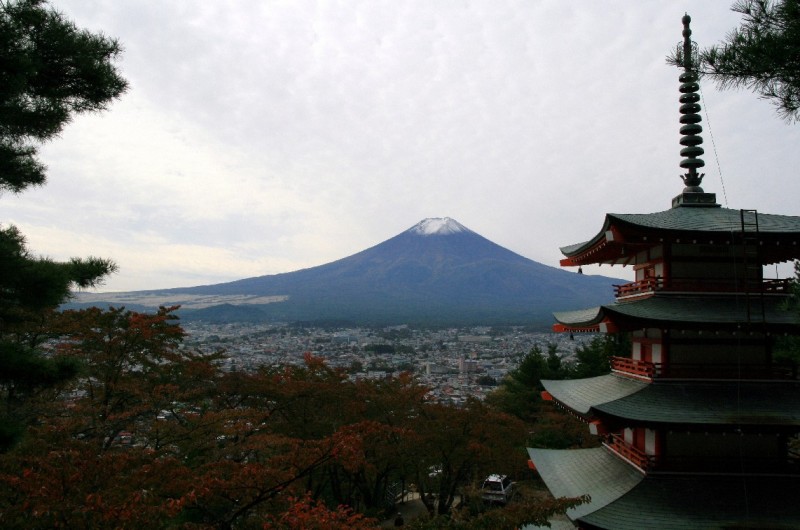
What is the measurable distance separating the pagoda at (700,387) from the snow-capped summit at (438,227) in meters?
115

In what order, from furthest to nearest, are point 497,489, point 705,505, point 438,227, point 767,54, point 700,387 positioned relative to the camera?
point 438,227
point 497,489
point 700,387
point 705,505
point 767,54

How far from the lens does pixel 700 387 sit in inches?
309

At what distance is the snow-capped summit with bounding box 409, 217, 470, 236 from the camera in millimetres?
123375

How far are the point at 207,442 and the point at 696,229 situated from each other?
832 cm

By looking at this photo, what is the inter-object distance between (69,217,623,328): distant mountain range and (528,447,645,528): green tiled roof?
72.0 m

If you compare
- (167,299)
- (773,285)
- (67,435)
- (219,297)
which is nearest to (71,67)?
(67,435)

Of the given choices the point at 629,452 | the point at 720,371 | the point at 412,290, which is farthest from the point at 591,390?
the point at 412,290

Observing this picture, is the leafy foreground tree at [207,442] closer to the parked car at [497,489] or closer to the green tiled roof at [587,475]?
the parked car at [497,489]

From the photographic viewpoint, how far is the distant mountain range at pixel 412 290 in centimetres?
9069

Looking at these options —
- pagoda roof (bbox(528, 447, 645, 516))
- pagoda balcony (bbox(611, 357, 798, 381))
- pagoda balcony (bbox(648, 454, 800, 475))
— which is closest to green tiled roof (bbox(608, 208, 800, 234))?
pagoda balcony (bbox(611, 357, 798, 381))

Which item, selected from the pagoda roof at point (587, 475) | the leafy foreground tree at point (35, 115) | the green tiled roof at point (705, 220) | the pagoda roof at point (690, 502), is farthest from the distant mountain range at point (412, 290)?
the leafy foreground tree at point (35, 115)

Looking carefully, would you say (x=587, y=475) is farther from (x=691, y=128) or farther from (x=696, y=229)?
(x=691, y=128)

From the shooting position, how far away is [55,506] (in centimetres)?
481

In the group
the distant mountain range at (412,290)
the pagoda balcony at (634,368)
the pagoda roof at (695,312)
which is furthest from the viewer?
the distant mountain range at (412,290)
